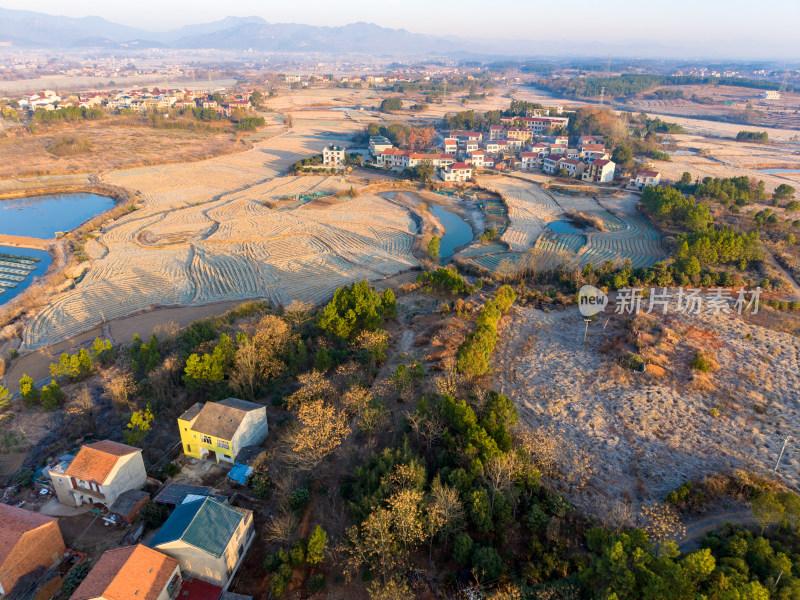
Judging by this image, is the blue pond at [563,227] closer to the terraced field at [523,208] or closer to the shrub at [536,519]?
the terraced field at [523,208]

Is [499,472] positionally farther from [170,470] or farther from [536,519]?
[170,470]

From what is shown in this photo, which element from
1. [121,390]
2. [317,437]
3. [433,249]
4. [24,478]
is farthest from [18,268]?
[317,437]

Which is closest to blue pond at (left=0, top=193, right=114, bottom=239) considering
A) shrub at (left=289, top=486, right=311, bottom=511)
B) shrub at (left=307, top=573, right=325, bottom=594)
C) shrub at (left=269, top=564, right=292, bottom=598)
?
shrub at (left=289, top=486, right=311, bottom=511)

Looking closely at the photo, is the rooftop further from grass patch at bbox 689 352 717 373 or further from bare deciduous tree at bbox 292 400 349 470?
grass patch at bbox 689 352 717 373

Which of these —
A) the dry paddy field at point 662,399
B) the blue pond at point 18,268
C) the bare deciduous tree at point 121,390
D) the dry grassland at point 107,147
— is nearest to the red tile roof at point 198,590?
the bare deciduous tree at point 121,390

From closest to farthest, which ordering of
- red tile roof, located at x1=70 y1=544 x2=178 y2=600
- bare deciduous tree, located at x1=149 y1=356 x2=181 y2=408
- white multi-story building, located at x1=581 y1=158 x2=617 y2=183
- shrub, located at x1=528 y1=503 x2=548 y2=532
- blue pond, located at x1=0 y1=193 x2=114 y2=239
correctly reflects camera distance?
red tile roof, located at x1=70 y1=544 x2=178 y2=600
shrub, located at x1=528 y1=503 x2=548 y2=532
bare deciduous tree, located at x1=149 y1=356 x2=181 y2=408
blue pond, located at x1=0 y1=193 x2=114 y2=239
white multi-story building, located at x1=581 y1=158 x2=617 y2=183

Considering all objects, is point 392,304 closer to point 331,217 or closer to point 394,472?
point 394,472
